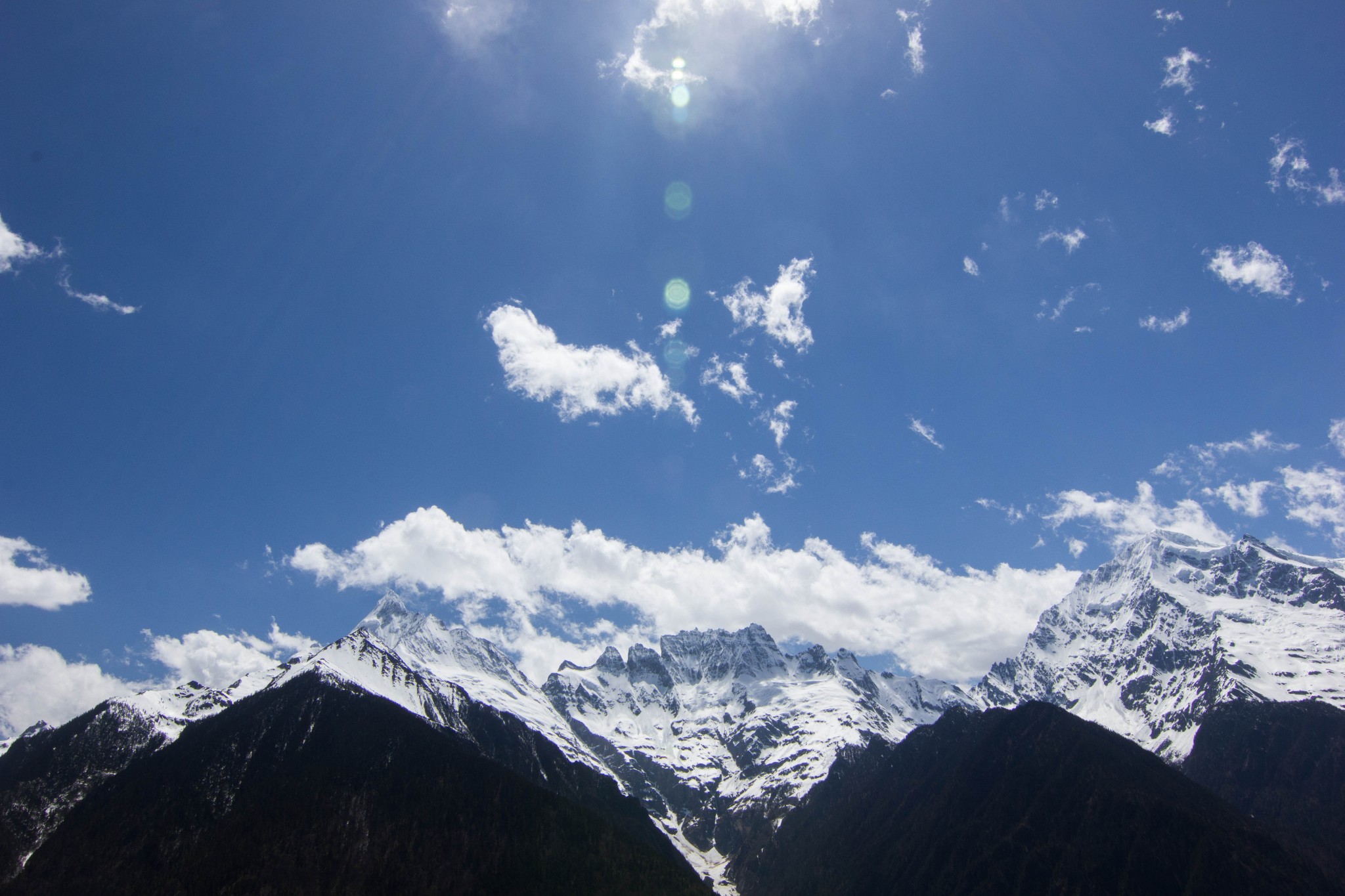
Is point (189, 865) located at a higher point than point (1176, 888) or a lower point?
lower

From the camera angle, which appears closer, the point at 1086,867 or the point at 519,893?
the point at 519,893

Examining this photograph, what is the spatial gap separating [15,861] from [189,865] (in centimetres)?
7291

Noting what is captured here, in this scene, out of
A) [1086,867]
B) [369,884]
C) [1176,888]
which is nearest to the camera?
[369,884]

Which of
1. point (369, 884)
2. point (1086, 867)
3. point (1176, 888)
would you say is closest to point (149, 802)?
point (369, 884)

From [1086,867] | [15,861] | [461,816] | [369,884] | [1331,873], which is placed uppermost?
[1331,873]

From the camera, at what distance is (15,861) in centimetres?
19175

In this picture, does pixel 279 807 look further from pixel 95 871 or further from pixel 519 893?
pixel 519 893

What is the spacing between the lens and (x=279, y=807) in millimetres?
181250

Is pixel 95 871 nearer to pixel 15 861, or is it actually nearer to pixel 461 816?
pixel 15 861

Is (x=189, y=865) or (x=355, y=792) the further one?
(x=355, y=792)

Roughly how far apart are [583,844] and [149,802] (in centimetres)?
11375

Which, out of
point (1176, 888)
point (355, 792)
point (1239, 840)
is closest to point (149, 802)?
point (355, 792)

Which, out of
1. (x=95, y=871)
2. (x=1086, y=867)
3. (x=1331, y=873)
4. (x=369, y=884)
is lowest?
(x=95, y=871)

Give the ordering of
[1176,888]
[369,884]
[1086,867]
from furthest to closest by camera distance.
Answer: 1. [1086,867]
2. [1176,888]
3. [369,884]
